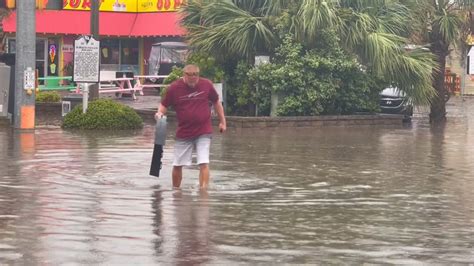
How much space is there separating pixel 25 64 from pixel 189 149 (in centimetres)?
961

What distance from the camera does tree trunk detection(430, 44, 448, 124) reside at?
27.0 m

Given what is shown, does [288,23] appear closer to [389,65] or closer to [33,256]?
[389,65]

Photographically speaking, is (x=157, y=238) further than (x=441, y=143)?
No

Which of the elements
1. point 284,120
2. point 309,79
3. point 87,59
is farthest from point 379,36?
point 87,59

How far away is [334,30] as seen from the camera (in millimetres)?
24766

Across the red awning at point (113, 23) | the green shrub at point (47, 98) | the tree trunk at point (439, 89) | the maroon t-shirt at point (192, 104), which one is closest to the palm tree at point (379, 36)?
the tree trunk at point (439, 89)

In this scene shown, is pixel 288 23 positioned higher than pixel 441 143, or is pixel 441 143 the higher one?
pixel 288 23

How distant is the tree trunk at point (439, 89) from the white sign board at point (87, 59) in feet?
30.2

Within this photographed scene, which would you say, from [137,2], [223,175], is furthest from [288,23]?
[137,2]

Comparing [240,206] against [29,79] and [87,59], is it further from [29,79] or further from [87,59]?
[87,59]

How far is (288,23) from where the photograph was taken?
2470 centimetres

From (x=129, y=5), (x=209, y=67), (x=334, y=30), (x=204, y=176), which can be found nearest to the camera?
(x=204, y=176)

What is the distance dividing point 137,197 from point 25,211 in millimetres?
1558

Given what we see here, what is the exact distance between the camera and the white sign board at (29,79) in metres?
20.8
